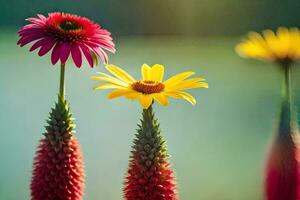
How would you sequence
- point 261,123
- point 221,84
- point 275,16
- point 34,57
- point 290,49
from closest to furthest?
point 290,49, point 261,123, point 221,84, point 34,57, point 275,16

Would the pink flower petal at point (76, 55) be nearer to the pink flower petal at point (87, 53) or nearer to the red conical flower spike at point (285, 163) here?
the pink flower petal at point (87, 53)

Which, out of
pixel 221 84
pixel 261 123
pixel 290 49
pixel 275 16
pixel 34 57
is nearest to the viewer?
pixel 290 49

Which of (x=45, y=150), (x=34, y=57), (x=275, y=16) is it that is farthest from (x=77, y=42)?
(x=275, y=16)

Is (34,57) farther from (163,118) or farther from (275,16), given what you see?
(275,16)

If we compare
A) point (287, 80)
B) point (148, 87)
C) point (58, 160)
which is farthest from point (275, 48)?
point (58, 160)

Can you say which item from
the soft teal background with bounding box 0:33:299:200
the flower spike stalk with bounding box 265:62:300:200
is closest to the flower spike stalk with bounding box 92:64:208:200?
the flower spike stalk with bounding box 265:62:300:200

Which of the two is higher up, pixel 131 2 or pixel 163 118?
pixel 131 2

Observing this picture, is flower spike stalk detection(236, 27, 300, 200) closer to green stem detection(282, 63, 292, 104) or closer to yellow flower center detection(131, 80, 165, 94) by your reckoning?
green stem detection(282, 63, 292, 104)
